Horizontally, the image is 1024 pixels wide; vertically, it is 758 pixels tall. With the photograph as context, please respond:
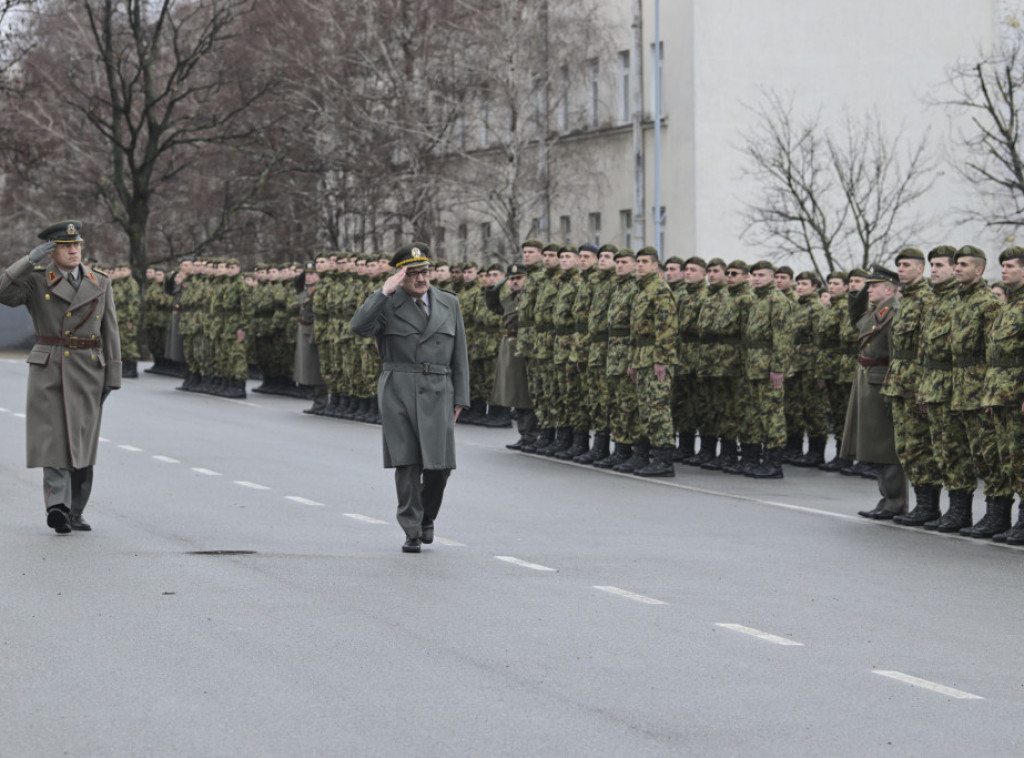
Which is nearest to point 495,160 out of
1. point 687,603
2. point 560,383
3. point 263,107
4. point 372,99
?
point 372,99

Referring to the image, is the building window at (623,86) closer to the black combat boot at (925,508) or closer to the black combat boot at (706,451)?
the black combat boot at (706,451)

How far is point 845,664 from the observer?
882 centimetres

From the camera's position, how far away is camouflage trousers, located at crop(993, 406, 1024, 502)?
534 inches

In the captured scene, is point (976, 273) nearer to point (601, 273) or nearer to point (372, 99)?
point (601, 273)

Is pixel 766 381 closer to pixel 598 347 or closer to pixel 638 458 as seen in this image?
pixel 638 458

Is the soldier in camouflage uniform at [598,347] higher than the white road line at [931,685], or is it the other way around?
the soldier in camouflage uniform at [598,347]

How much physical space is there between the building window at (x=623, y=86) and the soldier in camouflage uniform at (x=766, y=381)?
88.3 feet

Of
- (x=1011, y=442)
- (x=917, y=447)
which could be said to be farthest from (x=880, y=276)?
(x=1011, y=442)

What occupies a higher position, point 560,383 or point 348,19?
point 348,19

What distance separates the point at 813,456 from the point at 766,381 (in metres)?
1.73

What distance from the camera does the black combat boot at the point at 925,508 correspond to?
14828 millimetres

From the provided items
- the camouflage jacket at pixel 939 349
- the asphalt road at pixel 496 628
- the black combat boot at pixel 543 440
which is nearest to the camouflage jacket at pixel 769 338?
the black combat boot at pixel 543 440

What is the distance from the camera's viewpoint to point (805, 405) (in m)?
20.8

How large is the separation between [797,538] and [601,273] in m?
6.61
